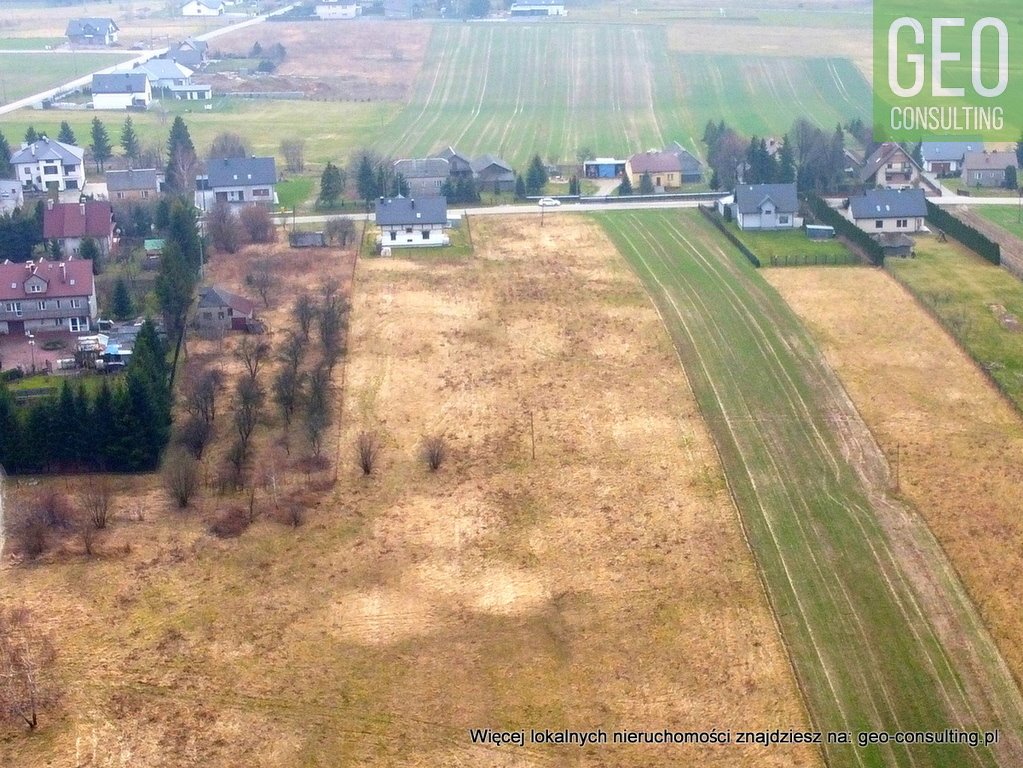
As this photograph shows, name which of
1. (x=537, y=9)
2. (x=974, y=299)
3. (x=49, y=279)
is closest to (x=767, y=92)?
(x=537, y=9)

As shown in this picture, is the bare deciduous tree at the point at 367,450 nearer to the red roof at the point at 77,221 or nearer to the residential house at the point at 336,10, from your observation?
the red roof at the point at 77,221

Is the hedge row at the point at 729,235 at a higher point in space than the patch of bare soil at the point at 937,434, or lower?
higher

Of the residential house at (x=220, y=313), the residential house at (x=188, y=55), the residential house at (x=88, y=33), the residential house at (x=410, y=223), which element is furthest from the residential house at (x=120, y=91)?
the residential house at (x=220, y=313)

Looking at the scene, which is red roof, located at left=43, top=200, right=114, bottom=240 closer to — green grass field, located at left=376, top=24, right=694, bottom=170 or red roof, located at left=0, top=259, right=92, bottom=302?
red roof, located at left=0, top=259, right=92, bottom=302

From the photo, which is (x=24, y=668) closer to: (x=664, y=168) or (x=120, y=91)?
(x=664, y=168)

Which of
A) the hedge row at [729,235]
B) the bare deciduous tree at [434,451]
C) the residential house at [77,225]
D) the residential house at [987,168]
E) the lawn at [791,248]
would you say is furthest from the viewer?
the residential house at [987,168]

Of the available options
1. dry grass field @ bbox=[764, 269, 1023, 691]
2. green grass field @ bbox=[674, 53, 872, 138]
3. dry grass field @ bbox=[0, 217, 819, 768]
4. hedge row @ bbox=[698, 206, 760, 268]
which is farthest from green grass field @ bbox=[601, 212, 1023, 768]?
green grass field @ bbox=[674, 53, 872, 138]

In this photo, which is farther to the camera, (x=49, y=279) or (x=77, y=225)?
(x=77, y=225)
